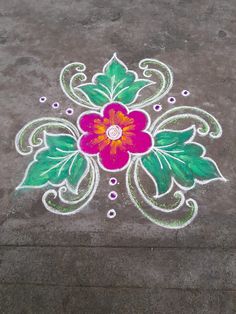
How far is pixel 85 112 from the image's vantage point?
20.7 feet

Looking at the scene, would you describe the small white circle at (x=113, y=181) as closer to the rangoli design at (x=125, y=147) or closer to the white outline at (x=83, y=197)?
the rangoli design at (x=125, y=147)

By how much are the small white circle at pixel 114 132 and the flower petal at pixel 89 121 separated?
0.73ft

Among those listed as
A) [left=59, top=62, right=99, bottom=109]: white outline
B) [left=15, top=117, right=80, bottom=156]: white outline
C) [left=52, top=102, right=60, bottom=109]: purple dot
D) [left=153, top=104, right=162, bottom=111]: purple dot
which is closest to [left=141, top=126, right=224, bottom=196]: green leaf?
[left=153, top=104, right=162, bottom=111]: purple dot

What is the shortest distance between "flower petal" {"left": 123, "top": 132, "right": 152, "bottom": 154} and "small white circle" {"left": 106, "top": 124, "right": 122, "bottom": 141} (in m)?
0.15

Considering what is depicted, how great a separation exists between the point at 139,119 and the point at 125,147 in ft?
1.86

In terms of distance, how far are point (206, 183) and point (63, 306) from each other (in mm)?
2517

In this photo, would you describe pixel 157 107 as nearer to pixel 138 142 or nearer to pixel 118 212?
pixel 138 142

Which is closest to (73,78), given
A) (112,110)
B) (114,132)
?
(112,110)

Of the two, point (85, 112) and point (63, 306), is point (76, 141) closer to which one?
point (85, 112)

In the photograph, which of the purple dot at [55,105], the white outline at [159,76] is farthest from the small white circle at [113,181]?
the purple dot at [55,105]

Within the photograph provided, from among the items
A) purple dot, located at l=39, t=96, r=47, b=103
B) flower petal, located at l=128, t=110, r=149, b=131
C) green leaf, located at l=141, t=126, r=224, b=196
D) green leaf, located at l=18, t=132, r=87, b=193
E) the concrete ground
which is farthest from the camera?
purple dot, located at l=39, t=96, r=47, b=103

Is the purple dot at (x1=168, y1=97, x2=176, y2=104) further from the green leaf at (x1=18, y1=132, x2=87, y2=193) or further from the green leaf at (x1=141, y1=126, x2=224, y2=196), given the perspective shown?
the green leaf at (x1=18, y1=132, x2=87, y2=193)

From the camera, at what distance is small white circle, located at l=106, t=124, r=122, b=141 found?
604 cm

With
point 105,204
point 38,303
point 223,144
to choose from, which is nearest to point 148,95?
point 223,144
